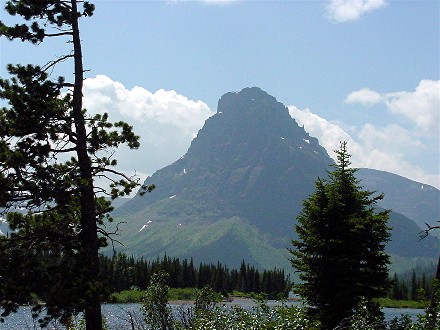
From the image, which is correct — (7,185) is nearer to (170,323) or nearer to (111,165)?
(111,165)

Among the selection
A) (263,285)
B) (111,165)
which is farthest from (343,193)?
(263,285)

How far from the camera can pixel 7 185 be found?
17672 mm

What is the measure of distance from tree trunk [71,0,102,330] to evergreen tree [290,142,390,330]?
1073cm

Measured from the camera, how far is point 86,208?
19.0 meters

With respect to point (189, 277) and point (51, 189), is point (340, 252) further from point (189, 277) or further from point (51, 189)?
point (189, 277)

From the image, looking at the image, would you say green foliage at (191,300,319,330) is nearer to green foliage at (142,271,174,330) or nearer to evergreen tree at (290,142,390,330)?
green foliage at (142,271,174,330)

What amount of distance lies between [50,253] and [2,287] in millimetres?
2665

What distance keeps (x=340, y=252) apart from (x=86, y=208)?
1224 centimetres

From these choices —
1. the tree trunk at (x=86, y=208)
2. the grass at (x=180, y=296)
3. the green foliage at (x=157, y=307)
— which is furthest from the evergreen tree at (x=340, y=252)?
the grass at (x=180, y=296)

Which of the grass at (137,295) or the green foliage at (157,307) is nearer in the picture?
the green foliage at (157,307)

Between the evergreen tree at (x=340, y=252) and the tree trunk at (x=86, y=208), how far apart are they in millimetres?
10735

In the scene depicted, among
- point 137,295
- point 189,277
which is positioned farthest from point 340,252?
point 189,277

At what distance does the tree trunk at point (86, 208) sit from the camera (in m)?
17.9

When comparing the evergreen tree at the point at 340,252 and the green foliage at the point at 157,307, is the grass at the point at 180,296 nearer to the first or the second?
the evergreen tree at the point at 340,252
